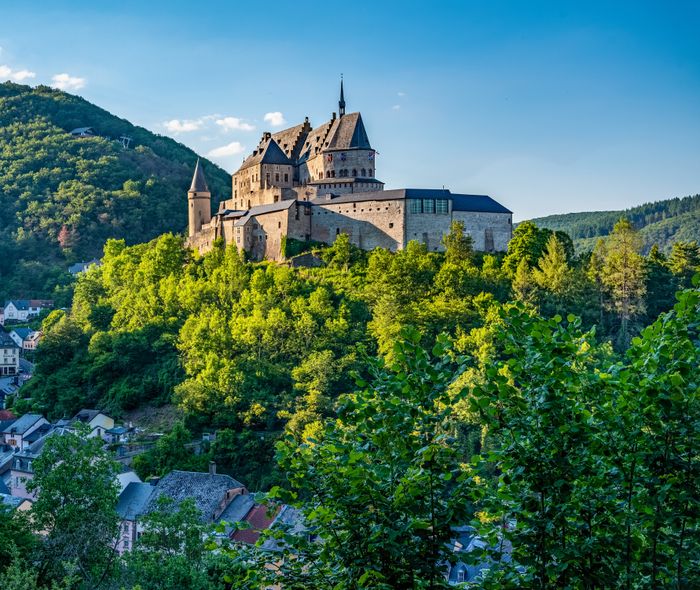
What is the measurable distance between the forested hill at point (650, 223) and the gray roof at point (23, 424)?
2709 inches

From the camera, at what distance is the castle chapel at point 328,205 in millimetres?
52031

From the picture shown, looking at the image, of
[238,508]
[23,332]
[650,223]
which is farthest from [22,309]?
[650,223]

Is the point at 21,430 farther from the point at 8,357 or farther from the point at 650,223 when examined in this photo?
the point at 650,223

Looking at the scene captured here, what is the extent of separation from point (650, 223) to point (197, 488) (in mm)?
91979

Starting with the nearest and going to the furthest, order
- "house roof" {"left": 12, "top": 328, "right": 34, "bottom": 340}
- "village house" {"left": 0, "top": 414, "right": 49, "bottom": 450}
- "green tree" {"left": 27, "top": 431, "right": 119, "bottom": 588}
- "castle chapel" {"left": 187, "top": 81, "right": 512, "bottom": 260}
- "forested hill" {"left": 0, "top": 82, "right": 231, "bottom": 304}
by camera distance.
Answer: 1. "green tree" {"left": 27, "top": 431, "right": 119, "bottom": 588}
2. "village house" {"left": 0, "top": 414, "right": 49, "bottom": 450}
3. "castle chapel" {"left": 187, "top": 81, "right": 512, "bottom": 260}
4. "house roof" {"left": 12, "top": 328, "right": 34, "bottom": 340}
5. "forested hill" {"left": 0, "top": 82, "right": 231, "bottom": 304}

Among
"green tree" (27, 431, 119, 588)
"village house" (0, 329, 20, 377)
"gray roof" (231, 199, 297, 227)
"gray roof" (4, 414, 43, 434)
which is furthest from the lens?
"village house" (0, 329, 20, 377)

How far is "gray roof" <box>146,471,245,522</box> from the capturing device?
33.4 metres

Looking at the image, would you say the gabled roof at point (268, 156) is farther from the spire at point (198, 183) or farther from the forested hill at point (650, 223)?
the forested hill at point (650, 223)

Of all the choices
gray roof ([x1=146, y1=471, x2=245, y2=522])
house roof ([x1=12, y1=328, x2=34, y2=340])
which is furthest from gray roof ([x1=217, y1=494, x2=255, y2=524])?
house roof ([x1=12, y1=328, x2=34, y2=340])

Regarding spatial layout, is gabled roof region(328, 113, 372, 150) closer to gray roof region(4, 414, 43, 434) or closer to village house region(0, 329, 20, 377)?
gray roof region(4, 414, 43, 434)

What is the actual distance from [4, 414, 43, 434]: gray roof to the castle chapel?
1703 cm

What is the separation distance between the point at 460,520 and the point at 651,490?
169cm

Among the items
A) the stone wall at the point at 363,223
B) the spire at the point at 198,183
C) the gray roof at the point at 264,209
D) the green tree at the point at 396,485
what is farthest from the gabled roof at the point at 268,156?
the green tree at the point at 396,485

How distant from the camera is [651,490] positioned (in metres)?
7.30
